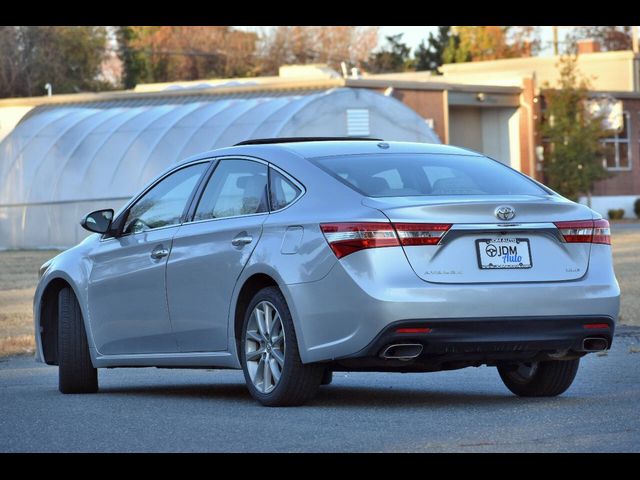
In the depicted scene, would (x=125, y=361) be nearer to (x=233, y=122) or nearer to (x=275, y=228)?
(x=275, y=228)

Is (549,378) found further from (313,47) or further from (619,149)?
(313,47)

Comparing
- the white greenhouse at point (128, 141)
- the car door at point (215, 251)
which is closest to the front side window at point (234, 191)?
the car door at point (215, 251)

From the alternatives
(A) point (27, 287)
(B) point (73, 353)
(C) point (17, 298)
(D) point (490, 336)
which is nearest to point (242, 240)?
(D) point (490, 336)

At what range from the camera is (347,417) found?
27.8 ft

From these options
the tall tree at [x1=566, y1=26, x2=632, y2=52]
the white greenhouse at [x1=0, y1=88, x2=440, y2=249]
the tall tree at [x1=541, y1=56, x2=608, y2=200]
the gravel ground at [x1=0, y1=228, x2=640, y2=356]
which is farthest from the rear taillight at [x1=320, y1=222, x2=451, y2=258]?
the tall tree at [x1=566, y1=26, x2=632, y2=52]

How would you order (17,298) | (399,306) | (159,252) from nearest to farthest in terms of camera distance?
(399,306) < (159,252) < (17,298)

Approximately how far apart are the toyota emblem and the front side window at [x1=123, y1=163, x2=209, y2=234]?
2326mm

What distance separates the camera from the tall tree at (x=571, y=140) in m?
55.9

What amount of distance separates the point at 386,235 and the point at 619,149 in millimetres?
55068

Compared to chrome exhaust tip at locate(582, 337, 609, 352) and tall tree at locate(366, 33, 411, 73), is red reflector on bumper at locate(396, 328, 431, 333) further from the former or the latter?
tall tree at locate(366, 33, 411, 73)

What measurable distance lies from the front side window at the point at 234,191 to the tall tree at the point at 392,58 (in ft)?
295

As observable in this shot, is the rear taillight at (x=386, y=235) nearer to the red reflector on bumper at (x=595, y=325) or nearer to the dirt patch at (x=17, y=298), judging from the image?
the red reflector on bumper at (x=595, y=325)

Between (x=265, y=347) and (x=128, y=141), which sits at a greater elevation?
(x=265, y=347)

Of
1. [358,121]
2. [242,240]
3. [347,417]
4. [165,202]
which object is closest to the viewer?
[347,417]
